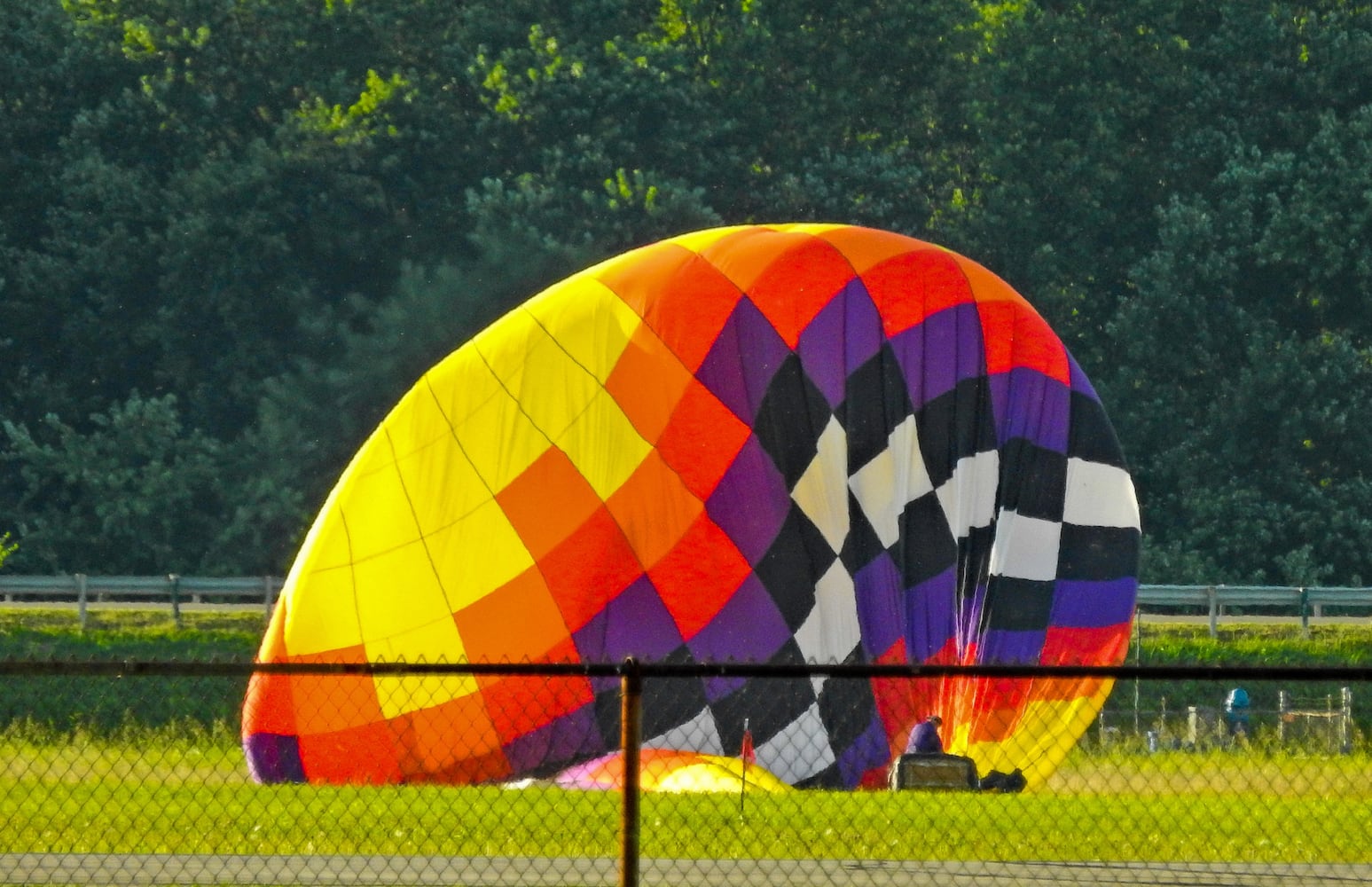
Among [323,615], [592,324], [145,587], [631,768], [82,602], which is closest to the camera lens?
[631,768]

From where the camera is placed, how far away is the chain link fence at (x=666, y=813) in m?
13.1

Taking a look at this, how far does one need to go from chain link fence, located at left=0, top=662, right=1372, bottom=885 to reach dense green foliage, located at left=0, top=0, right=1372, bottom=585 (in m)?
24.6

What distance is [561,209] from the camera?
48.0 meters

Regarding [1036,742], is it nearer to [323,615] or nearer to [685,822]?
[323,615]

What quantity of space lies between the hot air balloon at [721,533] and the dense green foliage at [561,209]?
25419 mm

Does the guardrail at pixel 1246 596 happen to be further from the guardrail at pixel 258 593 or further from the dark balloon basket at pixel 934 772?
the dark balloon basket at pixel 934 772

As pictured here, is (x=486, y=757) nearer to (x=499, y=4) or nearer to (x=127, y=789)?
(x=127, y=789)

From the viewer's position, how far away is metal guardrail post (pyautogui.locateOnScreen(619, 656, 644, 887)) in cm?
1026

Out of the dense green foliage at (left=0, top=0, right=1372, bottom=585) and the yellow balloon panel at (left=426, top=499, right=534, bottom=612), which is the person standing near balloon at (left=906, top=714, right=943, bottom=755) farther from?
the dense green foliage at (left=0, top=0, right=1372, bottom=585)

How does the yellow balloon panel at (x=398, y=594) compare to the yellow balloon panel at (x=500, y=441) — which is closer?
the yellow balloon panel at (x=398, y=594)

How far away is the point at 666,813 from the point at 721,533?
4.21 m

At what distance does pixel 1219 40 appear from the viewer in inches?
2019

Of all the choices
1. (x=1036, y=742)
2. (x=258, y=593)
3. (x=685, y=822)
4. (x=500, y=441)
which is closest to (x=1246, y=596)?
(x=258, y=593)

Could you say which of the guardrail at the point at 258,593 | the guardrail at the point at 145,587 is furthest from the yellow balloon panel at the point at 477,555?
the guardrail at the point at 145,587
